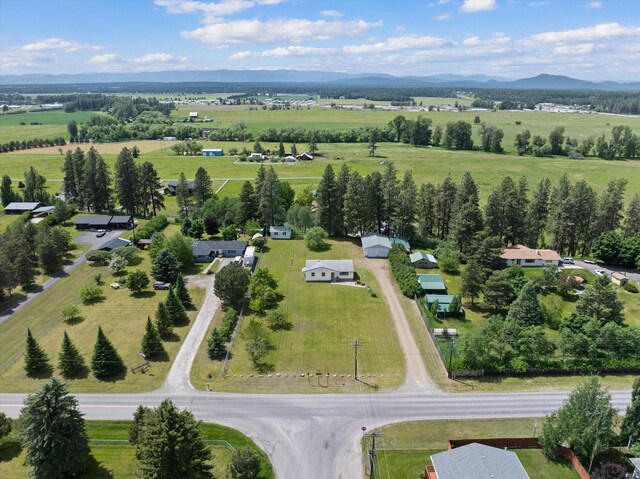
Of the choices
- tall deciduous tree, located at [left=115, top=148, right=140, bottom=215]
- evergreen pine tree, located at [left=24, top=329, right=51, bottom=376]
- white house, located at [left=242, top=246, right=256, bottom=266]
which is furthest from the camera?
tall deciduous tree, located at [left=115, top=148, right=140, bottom=215]

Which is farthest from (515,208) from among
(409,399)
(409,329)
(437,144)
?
(437,144)

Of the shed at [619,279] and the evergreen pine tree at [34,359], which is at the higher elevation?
the shed at [619,279]

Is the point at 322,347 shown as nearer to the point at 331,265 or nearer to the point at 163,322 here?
the point at 163,322

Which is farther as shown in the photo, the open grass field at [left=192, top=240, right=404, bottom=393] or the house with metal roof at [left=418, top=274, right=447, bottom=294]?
the house with metal roof at [left=418, top=274, right=447, bottom=294]

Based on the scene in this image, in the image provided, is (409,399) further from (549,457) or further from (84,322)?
(84,322)

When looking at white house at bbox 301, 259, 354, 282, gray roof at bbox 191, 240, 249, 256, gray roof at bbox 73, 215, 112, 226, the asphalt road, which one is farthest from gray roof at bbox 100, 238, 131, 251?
the asphalt road

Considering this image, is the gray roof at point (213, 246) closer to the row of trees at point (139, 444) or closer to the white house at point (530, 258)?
the white house at point (530, 258)

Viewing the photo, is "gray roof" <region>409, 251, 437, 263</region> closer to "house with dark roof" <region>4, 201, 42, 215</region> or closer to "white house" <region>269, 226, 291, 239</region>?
"white house" <region>269, 226, 291, 239</region>

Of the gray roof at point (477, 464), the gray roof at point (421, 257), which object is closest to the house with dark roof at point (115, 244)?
the gray roof at point (421, 257)
